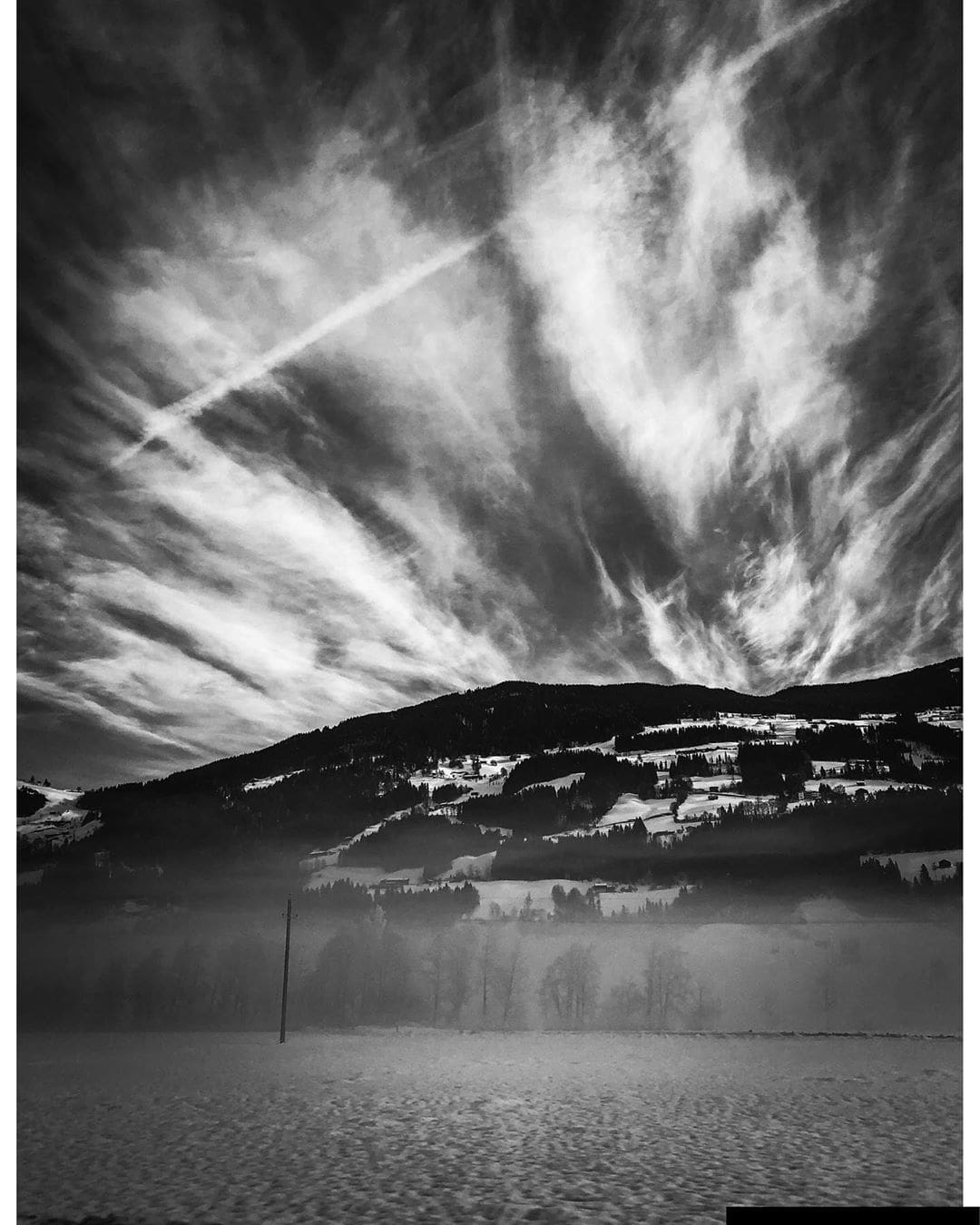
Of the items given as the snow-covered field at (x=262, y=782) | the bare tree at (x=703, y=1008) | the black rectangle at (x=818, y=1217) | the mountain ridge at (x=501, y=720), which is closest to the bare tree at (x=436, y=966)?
the bare tree at (x=703, y=1008)

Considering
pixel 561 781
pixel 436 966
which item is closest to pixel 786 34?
pixel 561 781

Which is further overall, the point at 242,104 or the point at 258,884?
the point at 258,884

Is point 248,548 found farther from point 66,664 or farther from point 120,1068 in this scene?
point 120,1068

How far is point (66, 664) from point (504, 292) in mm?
5631

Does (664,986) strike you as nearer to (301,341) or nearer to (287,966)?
(287,966)

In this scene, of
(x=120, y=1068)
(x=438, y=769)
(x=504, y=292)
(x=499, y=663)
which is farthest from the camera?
(x=120, y=1068)

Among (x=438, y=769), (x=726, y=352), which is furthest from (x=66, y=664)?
(x=726, y=352)

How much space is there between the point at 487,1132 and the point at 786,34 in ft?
31.6

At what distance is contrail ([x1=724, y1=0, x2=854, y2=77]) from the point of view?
6758mm

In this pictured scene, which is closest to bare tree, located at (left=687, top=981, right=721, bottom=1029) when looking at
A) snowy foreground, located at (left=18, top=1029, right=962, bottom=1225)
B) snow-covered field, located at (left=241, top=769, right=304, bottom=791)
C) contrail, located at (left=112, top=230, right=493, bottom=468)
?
snowy foreground, located at (left=18, top=1029, right=962, bottom=1225)

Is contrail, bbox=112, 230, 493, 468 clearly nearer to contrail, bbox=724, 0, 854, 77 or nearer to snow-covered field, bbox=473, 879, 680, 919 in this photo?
contrail, bbox=724, 0, 854, 77

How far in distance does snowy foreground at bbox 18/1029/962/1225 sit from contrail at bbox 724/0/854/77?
8264 millimetres

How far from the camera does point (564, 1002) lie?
1507 centimetres

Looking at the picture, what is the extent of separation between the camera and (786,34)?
267 inches
